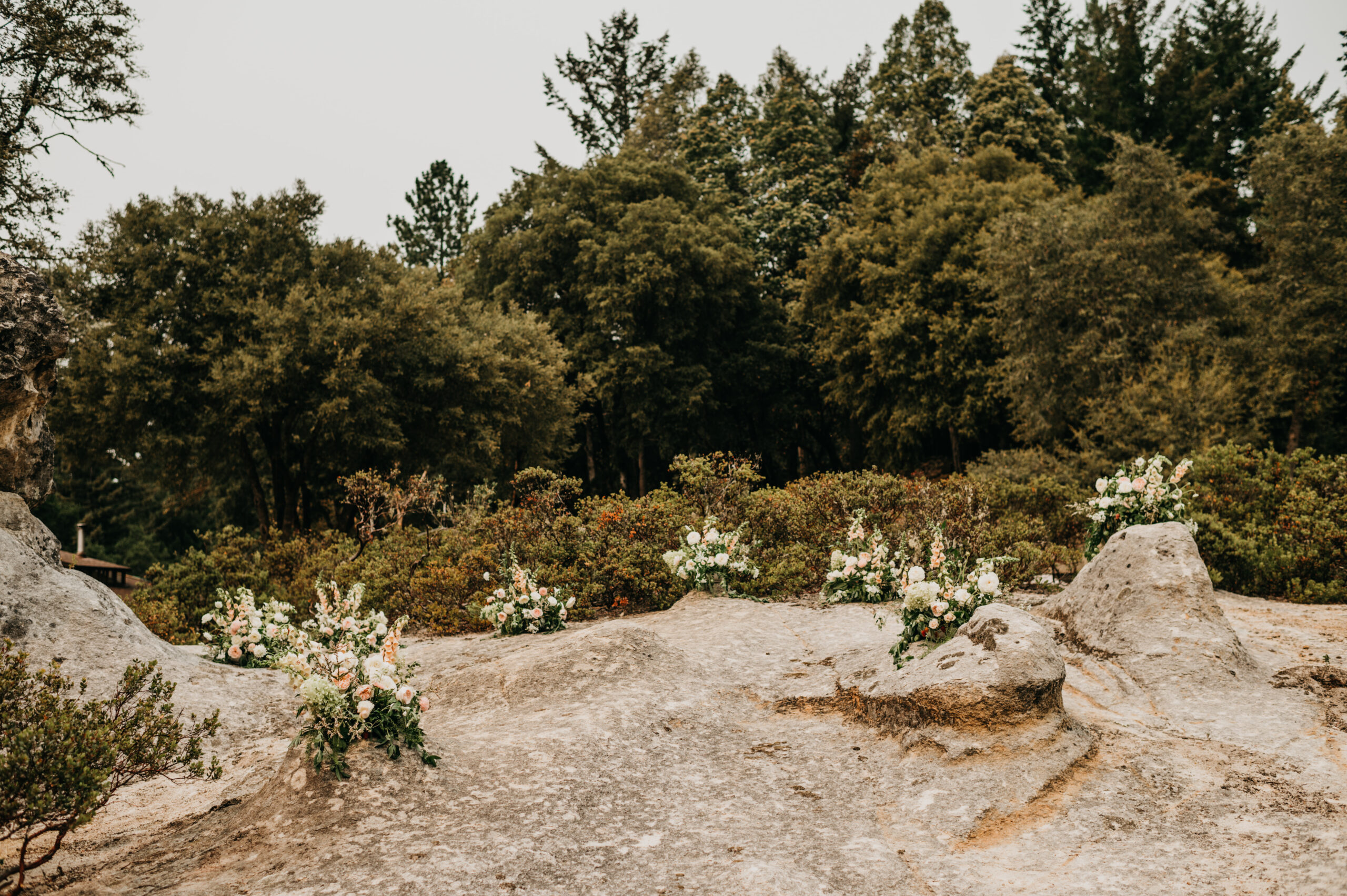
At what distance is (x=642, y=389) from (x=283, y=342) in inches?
550

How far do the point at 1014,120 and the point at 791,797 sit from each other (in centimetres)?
3421

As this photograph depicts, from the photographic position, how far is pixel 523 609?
8.92 m

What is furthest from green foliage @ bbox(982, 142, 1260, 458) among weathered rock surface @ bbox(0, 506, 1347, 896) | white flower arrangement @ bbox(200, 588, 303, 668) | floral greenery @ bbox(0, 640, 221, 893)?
floral greenery @ bbox(0, 640, 221, 893)

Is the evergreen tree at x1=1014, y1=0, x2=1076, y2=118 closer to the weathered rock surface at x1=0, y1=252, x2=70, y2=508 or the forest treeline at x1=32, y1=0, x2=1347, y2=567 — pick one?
the forest treeline at x1=32, y1=0, x2=1347, y2=567

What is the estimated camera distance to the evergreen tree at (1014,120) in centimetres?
3359

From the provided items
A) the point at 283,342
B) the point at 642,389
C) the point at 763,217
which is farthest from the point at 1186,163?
the point at 283,342

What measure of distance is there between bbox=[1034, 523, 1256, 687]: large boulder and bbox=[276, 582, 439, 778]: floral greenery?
16.8 ft

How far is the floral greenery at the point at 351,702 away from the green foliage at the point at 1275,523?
9.41 metres

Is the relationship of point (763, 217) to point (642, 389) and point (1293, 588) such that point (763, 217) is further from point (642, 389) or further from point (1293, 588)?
point (1293, 588)

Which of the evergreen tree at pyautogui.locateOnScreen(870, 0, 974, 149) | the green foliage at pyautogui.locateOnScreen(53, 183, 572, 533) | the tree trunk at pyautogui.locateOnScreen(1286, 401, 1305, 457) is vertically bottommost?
the tree trunk at pyautogui.locateOnScreen(1286, 401, 1305, 457)

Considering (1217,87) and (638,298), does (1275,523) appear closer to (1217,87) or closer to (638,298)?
(638,298)

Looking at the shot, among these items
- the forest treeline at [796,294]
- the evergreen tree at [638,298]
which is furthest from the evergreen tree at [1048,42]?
the evergreen tree at [638,298]

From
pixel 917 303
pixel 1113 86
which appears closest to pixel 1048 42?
pixel 1113 86

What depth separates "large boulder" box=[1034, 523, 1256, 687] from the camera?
6.45 meters
